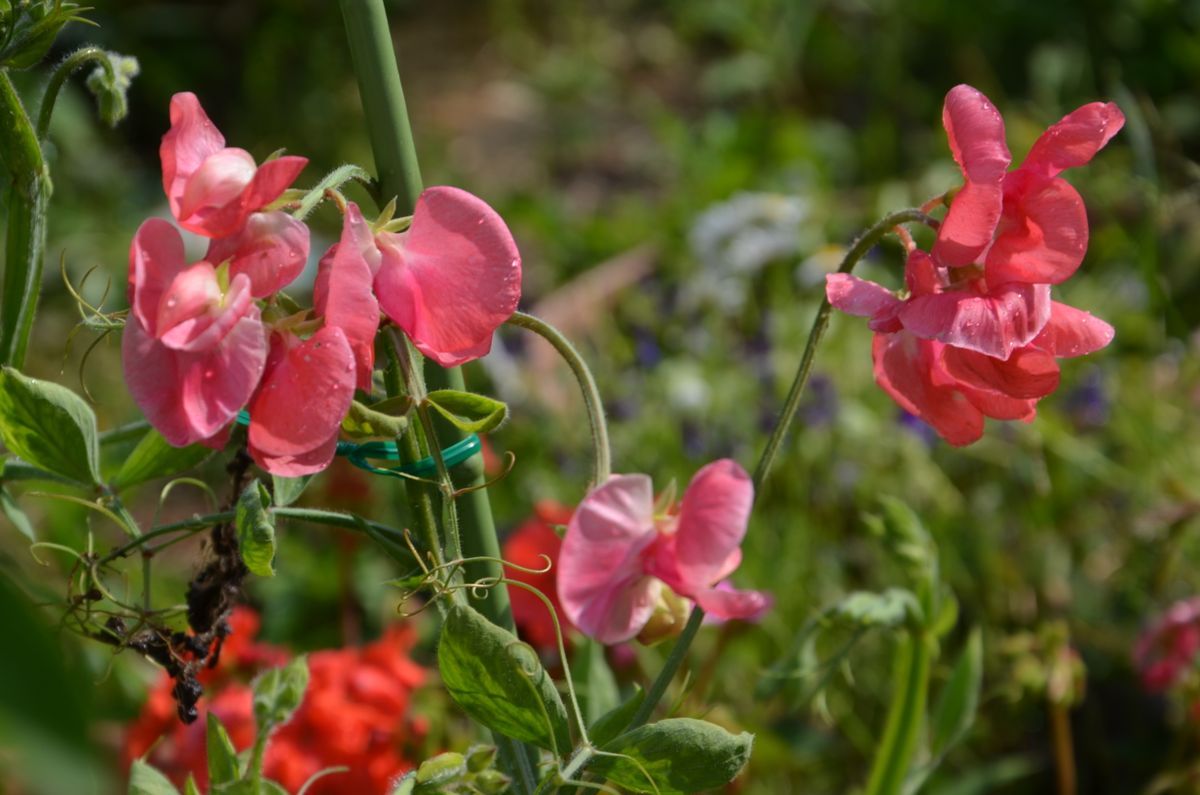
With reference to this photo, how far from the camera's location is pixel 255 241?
0.49m

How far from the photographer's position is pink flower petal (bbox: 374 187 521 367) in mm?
514

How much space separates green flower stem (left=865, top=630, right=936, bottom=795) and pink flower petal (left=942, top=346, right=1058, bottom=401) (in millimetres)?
360

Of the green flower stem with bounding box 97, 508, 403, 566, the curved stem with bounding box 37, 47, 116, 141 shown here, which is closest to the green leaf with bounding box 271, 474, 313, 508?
the green flower stem with bounding box 97, 508, 403, 566

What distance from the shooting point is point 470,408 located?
21.7 inches

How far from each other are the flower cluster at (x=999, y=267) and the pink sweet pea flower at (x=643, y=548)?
97 mm

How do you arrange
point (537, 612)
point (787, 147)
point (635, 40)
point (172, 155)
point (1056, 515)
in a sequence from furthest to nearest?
point (635, 40), point (787, 147), point (1056, 515), point (537, 612), point (172, 155)

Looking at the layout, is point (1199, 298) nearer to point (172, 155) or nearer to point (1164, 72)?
point (1164, 72)

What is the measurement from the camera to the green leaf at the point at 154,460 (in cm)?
66

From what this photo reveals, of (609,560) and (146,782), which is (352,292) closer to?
(609,560)

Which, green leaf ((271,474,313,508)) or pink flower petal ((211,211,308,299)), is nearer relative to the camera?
pink flower petal ((211,211,308,299))

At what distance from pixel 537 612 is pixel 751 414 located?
3.63ft

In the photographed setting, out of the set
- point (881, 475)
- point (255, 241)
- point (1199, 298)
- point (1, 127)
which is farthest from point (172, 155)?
point (1199, 298)

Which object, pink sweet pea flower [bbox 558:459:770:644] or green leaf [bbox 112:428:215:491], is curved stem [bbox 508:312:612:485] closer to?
pink sweet pea flower [bbox 558:459:770:644]

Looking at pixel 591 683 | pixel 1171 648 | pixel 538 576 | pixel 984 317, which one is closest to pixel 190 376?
pixel 984 317
